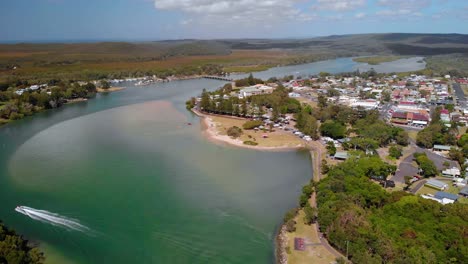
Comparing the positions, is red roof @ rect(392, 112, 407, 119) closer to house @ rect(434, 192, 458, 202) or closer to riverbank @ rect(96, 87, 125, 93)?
house @ rect(434, 192, 458, 202)

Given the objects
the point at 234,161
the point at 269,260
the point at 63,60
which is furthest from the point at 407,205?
the point at 63,60

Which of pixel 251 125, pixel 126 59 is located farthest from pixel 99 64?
pixel 251 125

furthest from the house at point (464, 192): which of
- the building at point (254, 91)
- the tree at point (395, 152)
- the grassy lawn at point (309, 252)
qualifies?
the building at point (254, 91)

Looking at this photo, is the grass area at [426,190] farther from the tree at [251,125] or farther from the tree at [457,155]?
the tree at [251,125]

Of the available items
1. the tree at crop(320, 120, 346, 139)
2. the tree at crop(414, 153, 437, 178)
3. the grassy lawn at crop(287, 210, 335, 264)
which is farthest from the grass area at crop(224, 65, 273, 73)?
the grassy lawn at crop(287, 210, 335, 264)

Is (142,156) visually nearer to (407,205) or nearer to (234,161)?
(234,161)

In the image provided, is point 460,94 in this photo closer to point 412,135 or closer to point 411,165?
point 412,135
